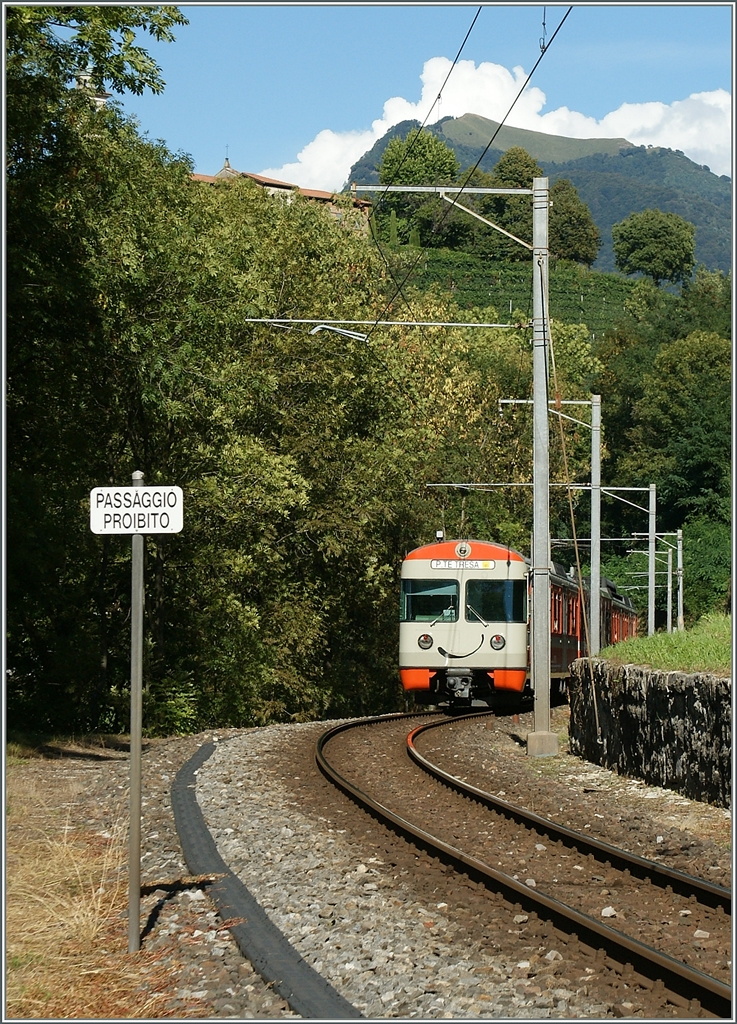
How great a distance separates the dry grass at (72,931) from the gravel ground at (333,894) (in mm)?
204

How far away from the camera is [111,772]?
16.5 m

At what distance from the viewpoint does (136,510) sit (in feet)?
26.7

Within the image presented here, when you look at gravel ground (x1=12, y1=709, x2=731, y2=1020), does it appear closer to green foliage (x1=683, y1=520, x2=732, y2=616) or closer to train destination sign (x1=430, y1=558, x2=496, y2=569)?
train destination sign (x1=430, y1=558, x2=496, y2=569)

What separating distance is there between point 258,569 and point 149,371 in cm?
1095

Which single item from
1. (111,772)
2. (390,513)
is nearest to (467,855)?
(111,772)

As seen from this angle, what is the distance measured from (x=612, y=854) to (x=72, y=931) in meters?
4.67

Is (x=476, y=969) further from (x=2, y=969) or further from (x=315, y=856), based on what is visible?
(x=315, y=856)

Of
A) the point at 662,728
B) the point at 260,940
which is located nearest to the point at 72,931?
the point at 260,940

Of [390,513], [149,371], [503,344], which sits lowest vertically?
[390,513]

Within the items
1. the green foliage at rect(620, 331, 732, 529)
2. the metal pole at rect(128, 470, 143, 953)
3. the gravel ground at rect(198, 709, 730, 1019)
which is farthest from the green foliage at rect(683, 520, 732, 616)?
the metal pole at rect(128, 470, 143, 953)

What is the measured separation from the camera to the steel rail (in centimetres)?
923

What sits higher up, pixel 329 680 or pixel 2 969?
pixel 2 969

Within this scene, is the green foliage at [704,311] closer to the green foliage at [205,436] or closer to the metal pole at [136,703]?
the green foliage at [205,436]

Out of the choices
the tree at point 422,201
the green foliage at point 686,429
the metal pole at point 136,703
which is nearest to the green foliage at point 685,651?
the metal pole at point 136,703
